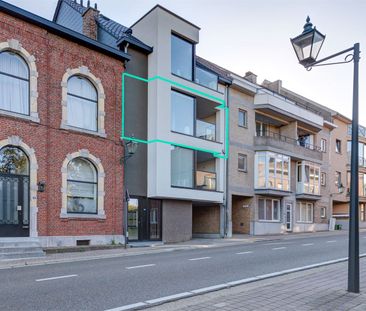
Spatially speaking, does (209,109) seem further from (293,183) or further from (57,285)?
(57,285)

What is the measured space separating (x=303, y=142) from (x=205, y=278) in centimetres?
2599

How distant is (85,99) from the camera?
16.4 metres

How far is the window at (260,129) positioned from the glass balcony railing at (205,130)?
5.63m

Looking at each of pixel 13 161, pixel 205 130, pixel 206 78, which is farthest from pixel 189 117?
pixel 13 161

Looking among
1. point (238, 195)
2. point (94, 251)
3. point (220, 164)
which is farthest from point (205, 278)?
point (238, 195)

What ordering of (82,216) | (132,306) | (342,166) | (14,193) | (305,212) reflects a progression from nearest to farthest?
(132,306), (14,193), (82,216), (305,212), (342,166)

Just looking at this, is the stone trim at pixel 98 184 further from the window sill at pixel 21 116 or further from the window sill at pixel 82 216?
the window sill at pixel 21 116

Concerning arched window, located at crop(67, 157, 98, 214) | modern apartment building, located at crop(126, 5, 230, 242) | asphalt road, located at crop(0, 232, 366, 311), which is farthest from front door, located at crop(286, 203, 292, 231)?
arched window, located at crop(67, 157, 98, 214)

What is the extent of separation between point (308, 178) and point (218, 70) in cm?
1204

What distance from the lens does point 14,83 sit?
554 inches

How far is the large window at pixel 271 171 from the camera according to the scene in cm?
2553

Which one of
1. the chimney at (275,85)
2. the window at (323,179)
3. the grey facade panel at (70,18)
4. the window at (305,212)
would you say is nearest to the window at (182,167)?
the grey facade panel at (70,18)

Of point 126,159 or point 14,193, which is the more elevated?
point 126,159

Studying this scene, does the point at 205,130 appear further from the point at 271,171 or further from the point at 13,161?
the point at 13,161
